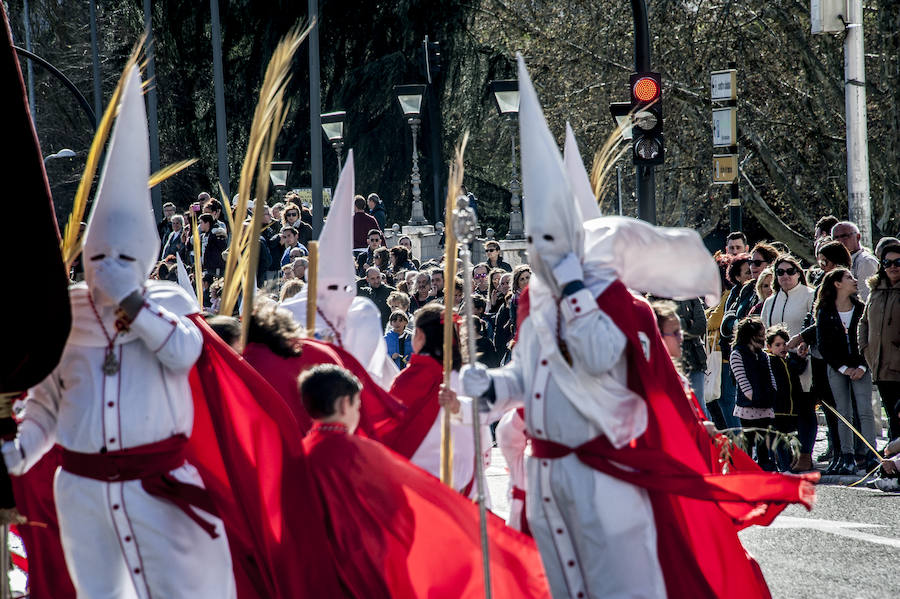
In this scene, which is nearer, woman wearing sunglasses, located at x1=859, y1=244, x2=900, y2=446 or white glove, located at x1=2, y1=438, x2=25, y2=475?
white glove, located at x1=2, y1=438, x2=25, y2=475

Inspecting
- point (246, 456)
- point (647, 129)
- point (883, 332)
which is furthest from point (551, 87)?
point (246, 456)

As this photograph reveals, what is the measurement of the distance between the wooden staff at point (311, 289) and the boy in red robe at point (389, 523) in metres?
1.85

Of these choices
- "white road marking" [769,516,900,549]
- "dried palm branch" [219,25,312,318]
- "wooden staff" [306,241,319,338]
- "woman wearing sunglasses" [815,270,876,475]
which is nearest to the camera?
Answer: "dried palm branch" [219,25,312,318]

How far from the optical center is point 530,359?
5117 millimetres

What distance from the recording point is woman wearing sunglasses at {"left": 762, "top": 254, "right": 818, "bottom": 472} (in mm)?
10781

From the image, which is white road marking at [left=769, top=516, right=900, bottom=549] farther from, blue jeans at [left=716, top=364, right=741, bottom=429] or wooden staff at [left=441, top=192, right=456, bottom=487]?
wooden staff at [left=441, top=192, right=456, bottom=487]

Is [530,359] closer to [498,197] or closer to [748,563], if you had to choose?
[748,563]

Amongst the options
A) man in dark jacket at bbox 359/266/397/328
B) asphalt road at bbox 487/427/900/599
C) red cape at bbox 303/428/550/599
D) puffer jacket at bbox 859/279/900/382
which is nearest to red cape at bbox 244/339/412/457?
red cape at bbox 303/428/550/599

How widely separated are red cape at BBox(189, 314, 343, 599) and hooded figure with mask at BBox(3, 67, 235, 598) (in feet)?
1.40

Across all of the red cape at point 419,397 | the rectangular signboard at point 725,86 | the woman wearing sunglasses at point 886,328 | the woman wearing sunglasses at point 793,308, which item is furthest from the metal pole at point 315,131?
the red cape at point 419,397

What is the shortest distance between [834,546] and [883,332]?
231cm

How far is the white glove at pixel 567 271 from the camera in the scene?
4.82m

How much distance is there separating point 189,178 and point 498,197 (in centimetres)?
1083

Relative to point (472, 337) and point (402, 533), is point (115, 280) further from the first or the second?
point (402, 533)
